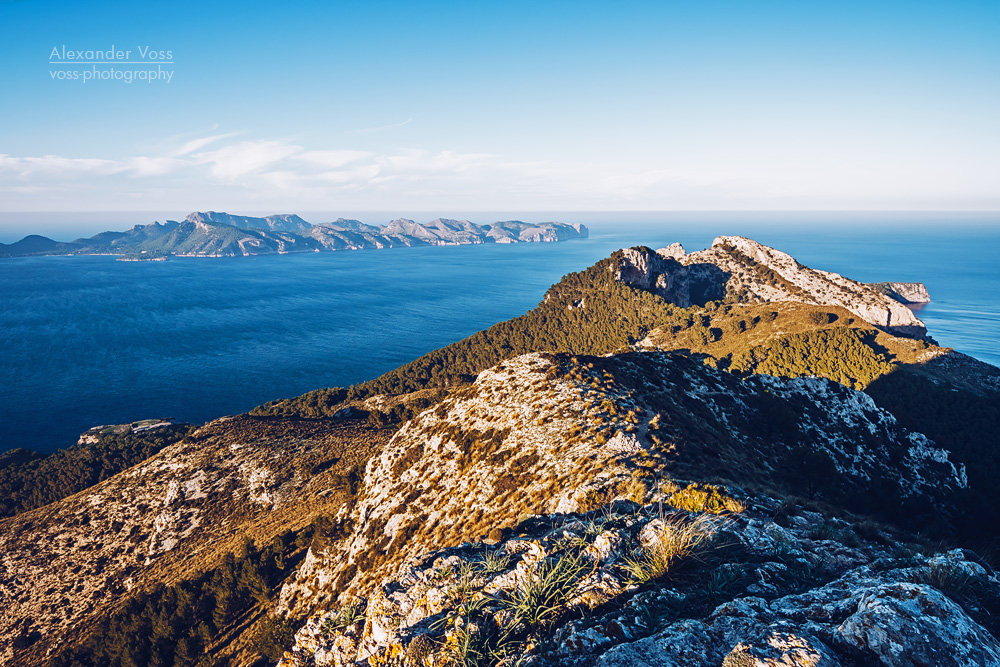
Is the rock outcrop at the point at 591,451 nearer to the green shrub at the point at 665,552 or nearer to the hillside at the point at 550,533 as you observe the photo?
the hillside at the point at 550,533

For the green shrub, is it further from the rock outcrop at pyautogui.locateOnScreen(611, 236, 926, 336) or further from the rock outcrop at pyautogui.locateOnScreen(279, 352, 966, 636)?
the rock outcrop at pyautogui.locateOnScreen(611, 236, 926, 336)

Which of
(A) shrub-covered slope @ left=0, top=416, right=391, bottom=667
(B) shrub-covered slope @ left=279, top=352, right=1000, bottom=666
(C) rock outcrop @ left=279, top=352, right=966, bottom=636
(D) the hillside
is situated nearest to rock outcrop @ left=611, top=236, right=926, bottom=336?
A: (D) the hillside

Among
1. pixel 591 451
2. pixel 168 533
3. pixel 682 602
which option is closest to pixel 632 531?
pixel 682 602

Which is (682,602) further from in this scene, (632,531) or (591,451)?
(591,451)

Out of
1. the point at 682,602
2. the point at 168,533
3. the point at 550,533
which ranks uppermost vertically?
the point at 682,602

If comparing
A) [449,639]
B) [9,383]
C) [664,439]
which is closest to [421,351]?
[9,383]

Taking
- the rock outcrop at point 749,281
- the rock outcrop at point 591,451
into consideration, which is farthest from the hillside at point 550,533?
the rock outcrop at point 749,281
